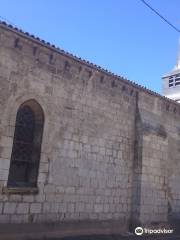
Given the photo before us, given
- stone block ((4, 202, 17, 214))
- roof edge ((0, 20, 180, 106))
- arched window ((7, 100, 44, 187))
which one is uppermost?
roof edge ((0, 20, 180, 106))

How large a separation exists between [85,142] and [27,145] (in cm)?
182

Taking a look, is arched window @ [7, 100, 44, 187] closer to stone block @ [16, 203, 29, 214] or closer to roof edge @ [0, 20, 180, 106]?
stone block @ [16, 203, 29, 214]

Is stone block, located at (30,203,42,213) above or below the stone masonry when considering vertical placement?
below

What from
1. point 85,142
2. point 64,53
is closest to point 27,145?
point 85,142

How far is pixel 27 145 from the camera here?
8.73 meters

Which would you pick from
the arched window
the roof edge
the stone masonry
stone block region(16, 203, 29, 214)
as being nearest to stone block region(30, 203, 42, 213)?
the stone masonry

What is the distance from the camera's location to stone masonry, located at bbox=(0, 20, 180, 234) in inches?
327

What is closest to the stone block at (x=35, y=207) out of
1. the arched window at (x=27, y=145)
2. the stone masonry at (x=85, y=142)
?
the stone masonry at (x=85, y=142)

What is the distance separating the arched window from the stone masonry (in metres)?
0.17

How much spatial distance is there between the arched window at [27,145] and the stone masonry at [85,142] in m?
0.17

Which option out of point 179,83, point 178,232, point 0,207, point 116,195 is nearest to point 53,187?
point 0,207

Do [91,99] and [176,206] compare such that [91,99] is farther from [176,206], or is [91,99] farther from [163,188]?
[176,206]

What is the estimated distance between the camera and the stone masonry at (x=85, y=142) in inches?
327

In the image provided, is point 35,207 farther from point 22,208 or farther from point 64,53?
point 64,53
